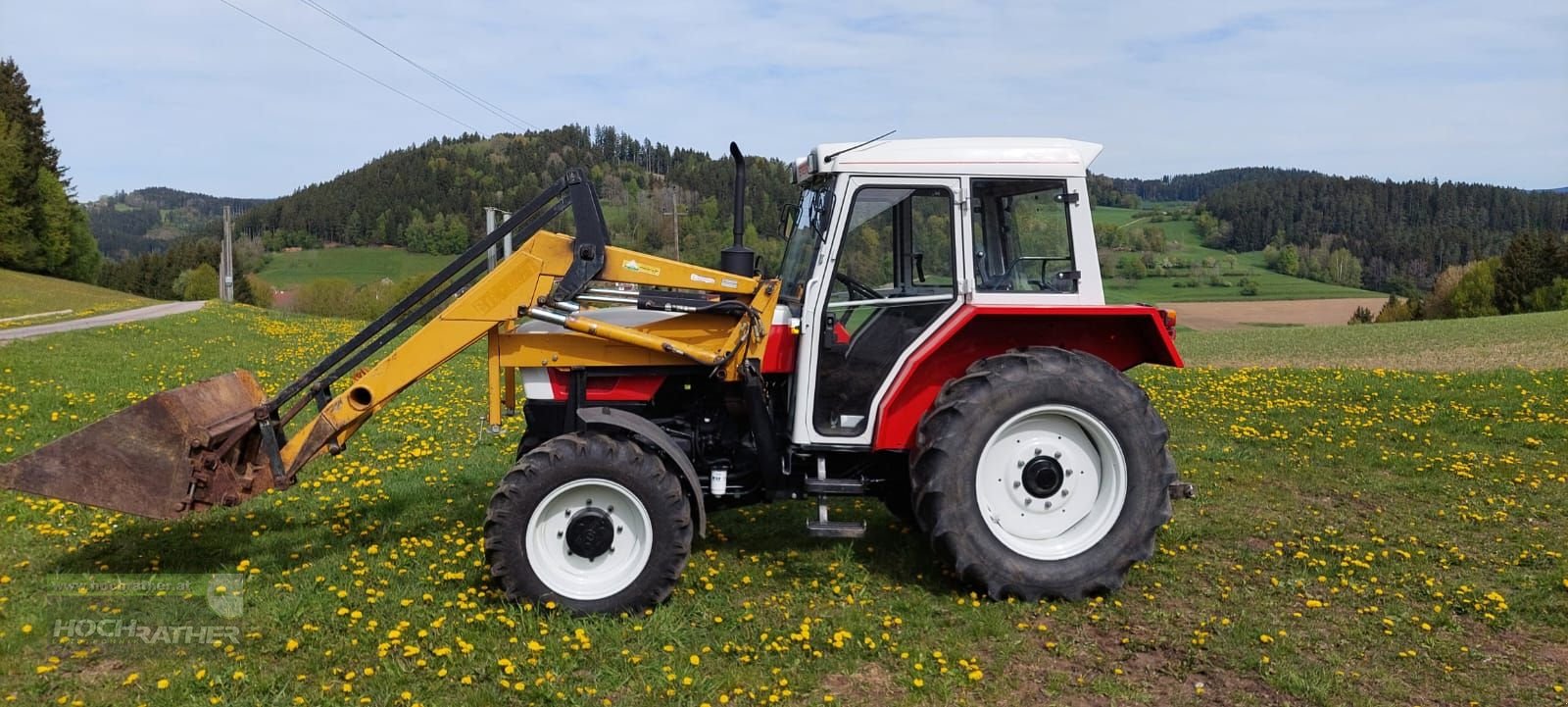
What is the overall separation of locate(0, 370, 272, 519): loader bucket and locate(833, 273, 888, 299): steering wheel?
3236 mm

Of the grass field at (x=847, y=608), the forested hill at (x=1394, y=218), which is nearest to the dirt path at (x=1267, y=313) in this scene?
the forested hill at (x=1394, y=218)

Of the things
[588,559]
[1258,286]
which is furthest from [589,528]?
[1258,286]

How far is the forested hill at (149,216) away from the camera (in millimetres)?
142750

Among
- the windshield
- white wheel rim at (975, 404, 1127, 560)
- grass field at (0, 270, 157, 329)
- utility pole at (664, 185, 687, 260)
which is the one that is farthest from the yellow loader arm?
grass field at (0, 270, 157, 329)

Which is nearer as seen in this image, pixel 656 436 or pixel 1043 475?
pixel 656 436

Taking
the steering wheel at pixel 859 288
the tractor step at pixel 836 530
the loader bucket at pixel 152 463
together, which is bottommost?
the tractor step at pixel 836 530

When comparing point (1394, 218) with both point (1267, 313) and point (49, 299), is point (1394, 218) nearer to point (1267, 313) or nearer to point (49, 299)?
point (1267, 313)

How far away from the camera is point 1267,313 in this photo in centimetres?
4822

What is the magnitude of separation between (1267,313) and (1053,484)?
4862 cm

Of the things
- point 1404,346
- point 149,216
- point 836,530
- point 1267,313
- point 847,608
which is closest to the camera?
point 847,608

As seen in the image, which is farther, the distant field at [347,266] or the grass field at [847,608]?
the distant field at [347,266]

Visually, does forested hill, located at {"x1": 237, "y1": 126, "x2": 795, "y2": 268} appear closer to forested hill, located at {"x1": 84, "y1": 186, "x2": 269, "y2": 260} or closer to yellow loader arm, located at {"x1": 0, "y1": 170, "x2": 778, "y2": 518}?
yellow loader arm, located at {"x1": 0, "y1": 170, "x2": 778, "y2": 518}

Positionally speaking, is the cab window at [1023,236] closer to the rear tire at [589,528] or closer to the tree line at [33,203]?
the rear tire at [589,528]

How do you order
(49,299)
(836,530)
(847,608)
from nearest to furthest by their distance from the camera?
(847,608), (836,530), (49,299)
